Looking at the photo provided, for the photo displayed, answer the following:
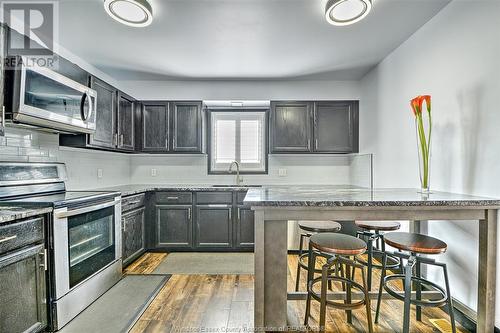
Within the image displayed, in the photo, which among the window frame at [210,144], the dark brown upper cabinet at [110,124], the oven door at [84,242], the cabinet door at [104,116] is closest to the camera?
the oven door at [84,242]

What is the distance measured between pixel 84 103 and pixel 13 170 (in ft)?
2.52

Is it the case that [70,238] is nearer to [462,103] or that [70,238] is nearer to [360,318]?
[360,318]

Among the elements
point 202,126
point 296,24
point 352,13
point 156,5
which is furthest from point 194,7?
point 202,126

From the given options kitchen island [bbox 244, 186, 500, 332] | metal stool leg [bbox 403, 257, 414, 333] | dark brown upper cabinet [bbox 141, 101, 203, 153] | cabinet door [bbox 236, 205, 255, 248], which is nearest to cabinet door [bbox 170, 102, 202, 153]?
dark brown upper cabinet [bbox 141, 101, 203, 153]

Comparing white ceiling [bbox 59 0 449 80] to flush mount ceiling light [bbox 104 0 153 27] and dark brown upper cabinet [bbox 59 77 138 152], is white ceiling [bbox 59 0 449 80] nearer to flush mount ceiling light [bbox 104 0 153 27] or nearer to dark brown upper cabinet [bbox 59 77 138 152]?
flush mount ceiling light [bbox 104 0 153 27]

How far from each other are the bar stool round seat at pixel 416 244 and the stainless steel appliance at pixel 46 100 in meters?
2.67

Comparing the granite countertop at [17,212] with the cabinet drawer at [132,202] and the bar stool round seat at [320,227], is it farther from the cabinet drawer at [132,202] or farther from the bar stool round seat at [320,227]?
the bar stool round seat at [320,227]

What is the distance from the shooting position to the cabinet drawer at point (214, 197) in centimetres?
342

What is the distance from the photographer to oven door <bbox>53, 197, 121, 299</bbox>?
1.83 meters

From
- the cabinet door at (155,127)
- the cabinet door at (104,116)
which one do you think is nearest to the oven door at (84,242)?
the cabinet door at (104,116)

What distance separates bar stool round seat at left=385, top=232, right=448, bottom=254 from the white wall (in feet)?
1.54

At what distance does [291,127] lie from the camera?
12.2 feet

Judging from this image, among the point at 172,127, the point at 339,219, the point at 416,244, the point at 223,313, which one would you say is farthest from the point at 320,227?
the point at 172,127

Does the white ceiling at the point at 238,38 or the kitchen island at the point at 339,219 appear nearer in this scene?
the kitchen island at the point at 339,219
